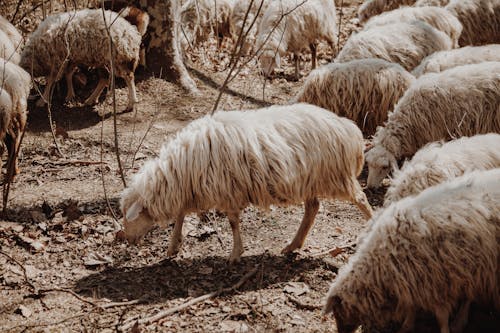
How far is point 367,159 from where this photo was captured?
6191 mm

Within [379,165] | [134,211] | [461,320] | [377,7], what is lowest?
[461,320]

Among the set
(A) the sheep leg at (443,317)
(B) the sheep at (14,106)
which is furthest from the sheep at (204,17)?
(A) the sheep leg at (443,317)

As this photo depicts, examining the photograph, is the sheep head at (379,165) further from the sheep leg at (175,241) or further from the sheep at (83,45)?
the sheep at (83,45)

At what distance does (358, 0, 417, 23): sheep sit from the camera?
36.8ft

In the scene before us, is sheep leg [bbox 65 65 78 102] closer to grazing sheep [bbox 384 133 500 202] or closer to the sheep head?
the sheep head

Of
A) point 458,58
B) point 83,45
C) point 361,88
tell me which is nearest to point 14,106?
point 83,45

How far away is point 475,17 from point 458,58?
2.69 meters

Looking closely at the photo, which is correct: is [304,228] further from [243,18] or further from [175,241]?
[243,18]

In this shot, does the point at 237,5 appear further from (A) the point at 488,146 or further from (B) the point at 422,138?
(A) the point at 488,146

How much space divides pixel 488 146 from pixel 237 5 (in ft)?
21.5

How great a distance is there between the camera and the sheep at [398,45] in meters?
7.69

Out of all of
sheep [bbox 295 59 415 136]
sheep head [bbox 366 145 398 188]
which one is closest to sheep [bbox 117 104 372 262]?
sheep head [bbox 366 145 398 188]

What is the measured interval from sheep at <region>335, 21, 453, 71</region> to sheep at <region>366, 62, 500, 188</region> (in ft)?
4.96

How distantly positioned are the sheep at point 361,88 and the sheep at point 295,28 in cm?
233
